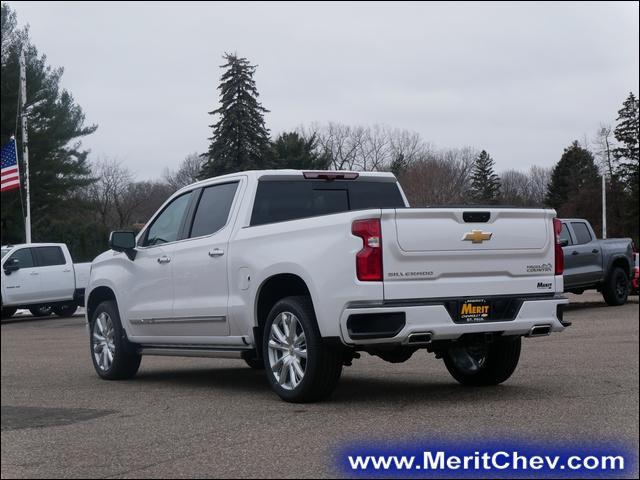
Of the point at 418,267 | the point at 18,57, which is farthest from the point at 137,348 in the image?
the point at 18,57

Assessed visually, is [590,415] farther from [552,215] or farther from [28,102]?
[28,102]

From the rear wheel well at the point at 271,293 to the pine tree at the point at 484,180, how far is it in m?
24.7

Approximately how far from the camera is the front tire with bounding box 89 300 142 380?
10414mm

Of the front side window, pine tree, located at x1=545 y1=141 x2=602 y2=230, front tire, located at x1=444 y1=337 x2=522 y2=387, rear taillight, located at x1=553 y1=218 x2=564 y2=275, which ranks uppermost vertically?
pine tree, located at x1=545 y1=141 x2=602 y2=230

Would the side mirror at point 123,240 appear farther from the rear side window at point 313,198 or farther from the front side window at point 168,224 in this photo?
the rear side window at point 313,198

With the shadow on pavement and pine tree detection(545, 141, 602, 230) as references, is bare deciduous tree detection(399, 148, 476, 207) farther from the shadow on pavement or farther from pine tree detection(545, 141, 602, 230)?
the shadow on pavement

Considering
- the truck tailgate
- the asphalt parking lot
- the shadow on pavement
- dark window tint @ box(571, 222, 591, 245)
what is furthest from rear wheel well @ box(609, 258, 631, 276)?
the truck tailgate

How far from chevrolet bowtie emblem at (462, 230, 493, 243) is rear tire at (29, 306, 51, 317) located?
19.6 metres

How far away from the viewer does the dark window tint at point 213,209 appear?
9281mm

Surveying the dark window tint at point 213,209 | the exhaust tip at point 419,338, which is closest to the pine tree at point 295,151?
the dark window tint at point 213,209

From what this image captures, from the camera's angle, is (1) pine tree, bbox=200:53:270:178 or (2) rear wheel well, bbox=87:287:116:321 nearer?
(2) rear wheel well, bbox=87:287:116:321

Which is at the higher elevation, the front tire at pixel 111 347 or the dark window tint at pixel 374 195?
the dark window tint at pixel 374 195

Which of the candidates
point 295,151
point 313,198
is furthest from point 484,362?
point 295,151

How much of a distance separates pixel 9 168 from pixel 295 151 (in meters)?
25.8
